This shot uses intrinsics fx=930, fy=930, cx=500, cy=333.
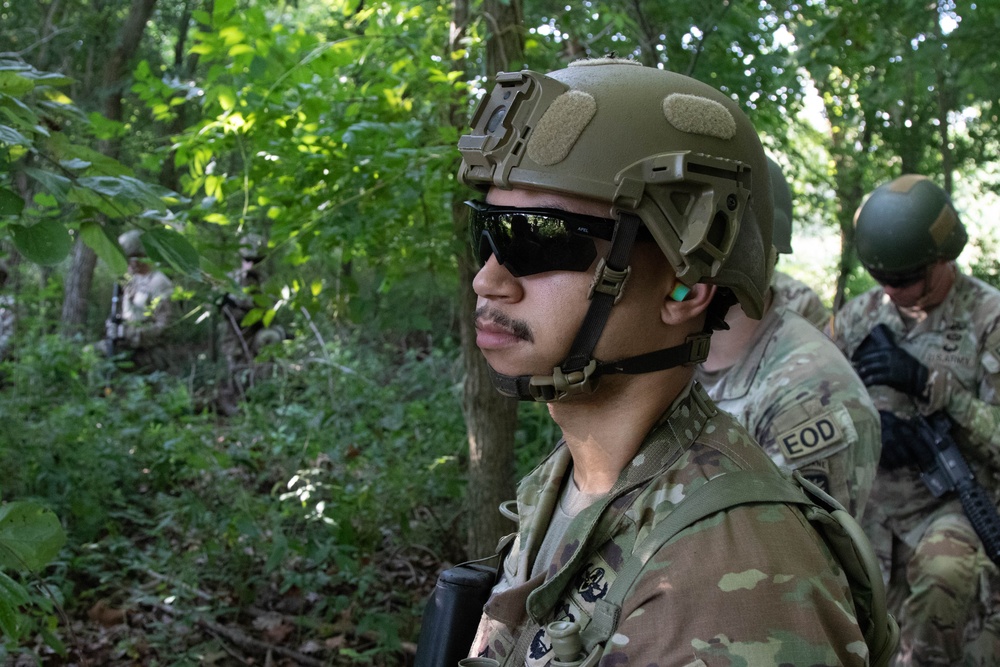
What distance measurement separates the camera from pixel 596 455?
5.91 feet

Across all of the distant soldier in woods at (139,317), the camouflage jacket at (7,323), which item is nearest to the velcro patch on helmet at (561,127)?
the camouflage jacket at (7,323)

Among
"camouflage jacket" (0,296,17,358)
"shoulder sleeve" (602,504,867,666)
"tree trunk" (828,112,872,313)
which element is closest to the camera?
"shoulder sleeve" (602,504,867,666)

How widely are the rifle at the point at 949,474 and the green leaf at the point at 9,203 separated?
12.2ft

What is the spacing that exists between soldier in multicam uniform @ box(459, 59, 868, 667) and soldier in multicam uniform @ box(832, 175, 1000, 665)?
2.78 meters

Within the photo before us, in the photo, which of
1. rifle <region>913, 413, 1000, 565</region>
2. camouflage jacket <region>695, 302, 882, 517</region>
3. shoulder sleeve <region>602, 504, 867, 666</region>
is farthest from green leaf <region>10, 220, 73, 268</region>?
rifle <region>913, 413, 1000, 565</region>

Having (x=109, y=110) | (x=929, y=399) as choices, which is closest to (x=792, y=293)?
(x=929, y=399)

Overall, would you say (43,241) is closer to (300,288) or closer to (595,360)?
(595,360)

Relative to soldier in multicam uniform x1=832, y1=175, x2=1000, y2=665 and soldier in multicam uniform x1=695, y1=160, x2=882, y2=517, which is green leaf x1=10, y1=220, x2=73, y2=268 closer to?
soldier in multicam uniform x1=695, y1=160, x2=882, y2=517

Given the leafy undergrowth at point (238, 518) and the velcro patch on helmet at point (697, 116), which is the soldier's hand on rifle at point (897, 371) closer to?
the leafy undergrowth at point (238, 518)

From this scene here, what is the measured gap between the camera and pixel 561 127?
1743 mm

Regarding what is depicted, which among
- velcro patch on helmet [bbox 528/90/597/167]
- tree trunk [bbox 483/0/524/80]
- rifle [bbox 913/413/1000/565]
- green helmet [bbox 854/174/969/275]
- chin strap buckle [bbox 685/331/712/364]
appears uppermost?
tree trunk [bbox 483/0/524/80]

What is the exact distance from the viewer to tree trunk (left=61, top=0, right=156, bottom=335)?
10.3 m

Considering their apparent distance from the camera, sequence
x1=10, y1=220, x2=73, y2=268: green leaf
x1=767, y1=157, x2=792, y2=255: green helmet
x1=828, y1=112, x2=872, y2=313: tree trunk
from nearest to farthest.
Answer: x1=10, y1=220, x2=73, y2=268: green leaf → x1=767, y1=157, x2=792, y2=255: green helmet → x1=828, y1=112, x2=872, y2=313: tree trunk

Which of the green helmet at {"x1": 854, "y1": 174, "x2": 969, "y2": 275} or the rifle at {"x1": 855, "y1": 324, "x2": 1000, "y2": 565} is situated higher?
the green helmet at {"x1": 854, "y1": 174, "x2": 969, "y2": 275}
